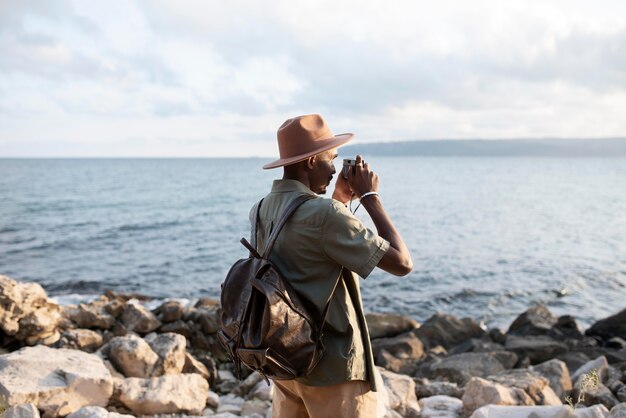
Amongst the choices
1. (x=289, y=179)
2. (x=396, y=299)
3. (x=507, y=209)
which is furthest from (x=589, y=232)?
(x=289, y=179)

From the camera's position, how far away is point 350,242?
9.16 ft

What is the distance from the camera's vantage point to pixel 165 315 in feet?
38.3

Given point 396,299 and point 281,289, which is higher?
point 281,289

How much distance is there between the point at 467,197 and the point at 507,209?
10847mm

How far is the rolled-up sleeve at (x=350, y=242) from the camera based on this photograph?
2.80m

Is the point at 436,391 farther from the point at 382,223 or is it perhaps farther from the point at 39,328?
the point at 39,328

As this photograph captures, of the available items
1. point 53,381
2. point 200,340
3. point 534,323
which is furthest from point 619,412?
point 534,323

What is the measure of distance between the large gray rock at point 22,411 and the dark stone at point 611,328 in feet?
43.2

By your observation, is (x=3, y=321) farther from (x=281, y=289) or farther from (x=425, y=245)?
(x=425, y=245)

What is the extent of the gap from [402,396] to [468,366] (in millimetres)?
4100

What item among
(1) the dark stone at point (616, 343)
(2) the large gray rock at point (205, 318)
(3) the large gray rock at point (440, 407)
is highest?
(3) the large gray rock at point (440, 407)

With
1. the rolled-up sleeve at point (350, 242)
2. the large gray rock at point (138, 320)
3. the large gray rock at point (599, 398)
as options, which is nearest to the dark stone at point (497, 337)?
the large gray rock at point (599, 398)

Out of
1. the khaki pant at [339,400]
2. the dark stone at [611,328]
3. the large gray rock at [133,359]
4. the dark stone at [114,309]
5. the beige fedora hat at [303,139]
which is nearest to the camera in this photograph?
the khaki pant at [339,400]

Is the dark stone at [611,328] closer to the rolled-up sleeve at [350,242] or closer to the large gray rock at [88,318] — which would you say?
the large gray rock at [88,318]
